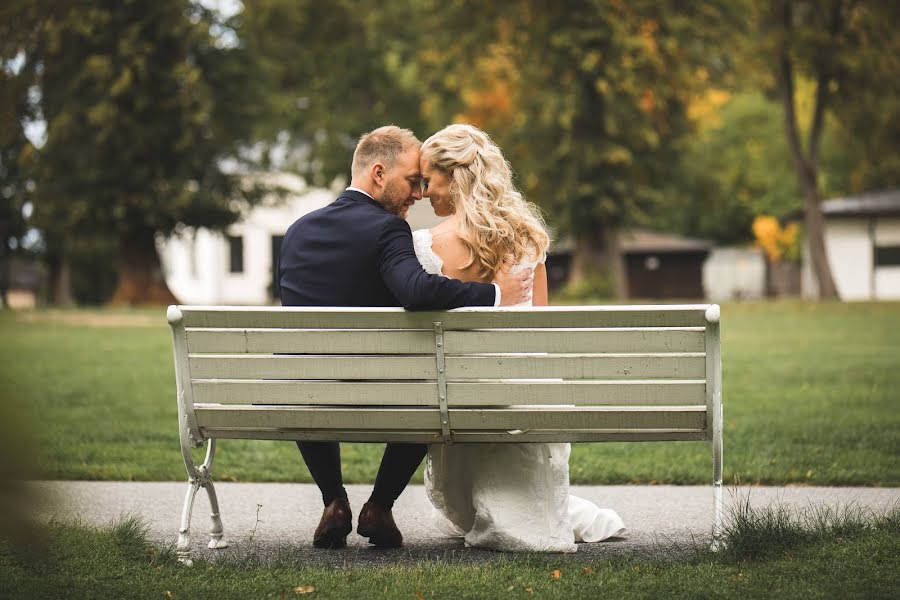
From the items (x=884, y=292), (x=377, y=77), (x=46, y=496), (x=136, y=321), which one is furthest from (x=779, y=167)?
Answer: (x=46, y=496)

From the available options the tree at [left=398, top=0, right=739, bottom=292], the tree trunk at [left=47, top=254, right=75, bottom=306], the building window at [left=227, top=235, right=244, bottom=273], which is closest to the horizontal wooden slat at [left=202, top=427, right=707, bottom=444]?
the tree at [left=398, top=0, right=739, bottom=292]

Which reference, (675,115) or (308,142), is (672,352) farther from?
(308,142)

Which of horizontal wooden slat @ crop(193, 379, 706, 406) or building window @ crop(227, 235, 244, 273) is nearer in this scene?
horizontal wooden slat @ crop(193, 379, 706, 406)

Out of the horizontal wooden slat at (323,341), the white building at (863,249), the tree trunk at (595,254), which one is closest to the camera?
the horizontal wooden slat at (323,341)

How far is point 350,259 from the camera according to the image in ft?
14.5

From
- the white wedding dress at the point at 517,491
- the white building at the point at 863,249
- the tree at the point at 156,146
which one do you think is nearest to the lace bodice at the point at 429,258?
the white wedding dress at the point at 517,491

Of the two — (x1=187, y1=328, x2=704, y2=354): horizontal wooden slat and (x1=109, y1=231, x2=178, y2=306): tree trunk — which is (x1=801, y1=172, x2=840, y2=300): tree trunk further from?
(x1=187, y1=328, x2=704, y2=354): horizontal wooden slat

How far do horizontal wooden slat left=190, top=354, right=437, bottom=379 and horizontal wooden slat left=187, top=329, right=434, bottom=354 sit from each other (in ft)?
0.11

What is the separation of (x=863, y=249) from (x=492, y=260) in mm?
42632

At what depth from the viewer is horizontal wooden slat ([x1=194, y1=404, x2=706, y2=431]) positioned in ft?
13.5

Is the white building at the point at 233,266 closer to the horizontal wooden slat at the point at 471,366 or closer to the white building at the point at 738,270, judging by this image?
the white building at the point at 738,270

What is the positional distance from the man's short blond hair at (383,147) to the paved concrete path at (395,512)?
1.55 m

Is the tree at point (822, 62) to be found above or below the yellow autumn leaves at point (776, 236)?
above

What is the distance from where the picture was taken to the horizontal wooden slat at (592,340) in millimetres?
4008
